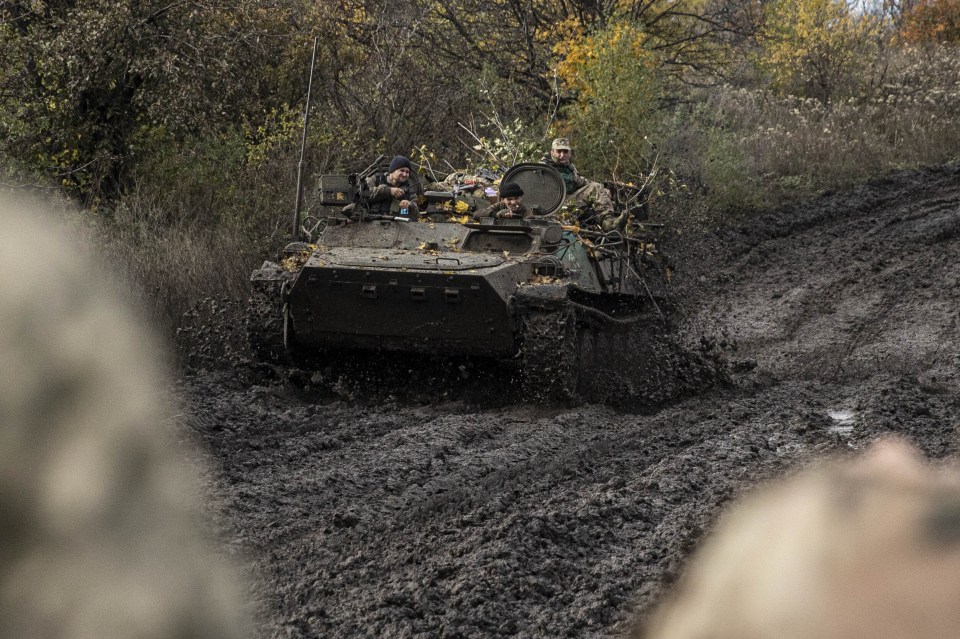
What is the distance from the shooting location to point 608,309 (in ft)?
35.6

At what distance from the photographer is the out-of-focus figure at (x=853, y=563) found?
4.60 feet

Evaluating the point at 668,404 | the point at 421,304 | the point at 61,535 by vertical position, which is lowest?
the point at 668,404

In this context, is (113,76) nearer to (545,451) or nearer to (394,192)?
(394,192)

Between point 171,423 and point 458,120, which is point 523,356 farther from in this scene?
point 458,120

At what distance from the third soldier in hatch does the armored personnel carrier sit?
39 centimetres

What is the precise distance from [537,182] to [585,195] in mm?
732

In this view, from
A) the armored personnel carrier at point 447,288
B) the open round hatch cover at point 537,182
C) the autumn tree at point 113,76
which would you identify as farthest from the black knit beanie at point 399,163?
the autumn tree at point 113,76

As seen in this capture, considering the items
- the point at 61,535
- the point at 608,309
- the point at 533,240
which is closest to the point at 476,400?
the point at 533,240

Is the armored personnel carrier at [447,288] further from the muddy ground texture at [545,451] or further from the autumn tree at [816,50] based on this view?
the autumn tree at [816,50]

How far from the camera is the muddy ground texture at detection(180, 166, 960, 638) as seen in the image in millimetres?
4406

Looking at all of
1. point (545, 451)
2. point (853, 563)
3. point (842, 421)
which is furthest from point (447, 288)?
point (853, 563)

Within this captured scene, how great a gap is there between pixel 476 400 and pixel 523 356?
0.64 metres

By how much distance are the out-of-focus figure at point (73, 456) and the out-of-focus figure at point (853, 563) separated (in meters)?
0.90

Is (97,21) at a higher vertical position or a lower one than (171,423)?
higher
